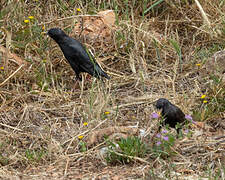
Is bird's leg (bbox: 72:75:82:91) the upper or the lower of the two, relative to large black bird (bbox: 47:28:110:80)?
lower

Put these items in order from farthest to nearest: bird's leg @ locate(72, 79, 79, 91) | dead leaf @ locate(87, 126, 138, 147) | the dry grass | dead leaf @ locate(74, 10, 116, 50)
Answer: dead leaf @ locate(74, 10, 116, 50) → bird's leg @ locate(72, 79, 79, 91) → dead leaf @ locate(87, 126, 138, 147) → the dry grass

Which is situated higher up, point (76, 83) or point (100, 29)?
point (100, 29)

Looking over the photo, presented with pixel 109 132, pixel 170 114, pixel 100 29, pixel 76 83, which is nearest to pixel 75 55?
pixel 76 83

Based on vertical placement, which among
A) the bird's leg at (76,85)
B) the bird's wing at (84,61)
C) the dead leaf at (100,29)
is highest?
the dead leaf at (100,29)

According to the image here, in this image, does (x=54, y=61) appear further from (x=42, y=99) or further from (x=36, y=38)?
(x=42, y=99)

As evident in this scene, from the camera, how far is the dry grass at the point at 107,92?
368 cm

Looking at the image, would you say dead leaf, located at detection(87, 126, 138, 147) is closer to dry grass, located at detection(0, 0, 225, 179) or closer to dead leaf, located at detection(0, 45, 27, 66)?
dry grass, located at detection(0, 0, 225, 179)

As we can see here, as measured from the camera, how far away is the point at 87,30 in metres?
6.29

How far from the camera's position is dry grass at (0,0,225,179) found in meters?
3.68

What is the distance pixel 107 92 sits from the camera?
17.4 ft

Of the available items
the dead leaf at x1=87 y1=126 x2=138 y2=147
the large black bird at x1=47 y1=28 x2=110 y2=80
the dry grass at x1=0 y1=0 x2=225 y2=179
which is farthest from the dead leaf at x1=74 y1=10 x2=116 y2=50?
the dead leaf at x1=87 y1=126 x2=138 y2=147

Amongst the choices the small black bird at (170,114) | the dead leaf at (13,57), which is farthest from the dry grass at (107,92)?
the small black bird at (170,114)

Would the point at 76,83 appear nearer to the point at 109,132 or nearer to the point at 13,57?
the point at 13,57

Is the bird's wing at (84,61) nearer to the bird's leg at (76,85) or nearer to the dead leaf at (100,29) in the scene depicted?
the bird's leg at (76,85)
